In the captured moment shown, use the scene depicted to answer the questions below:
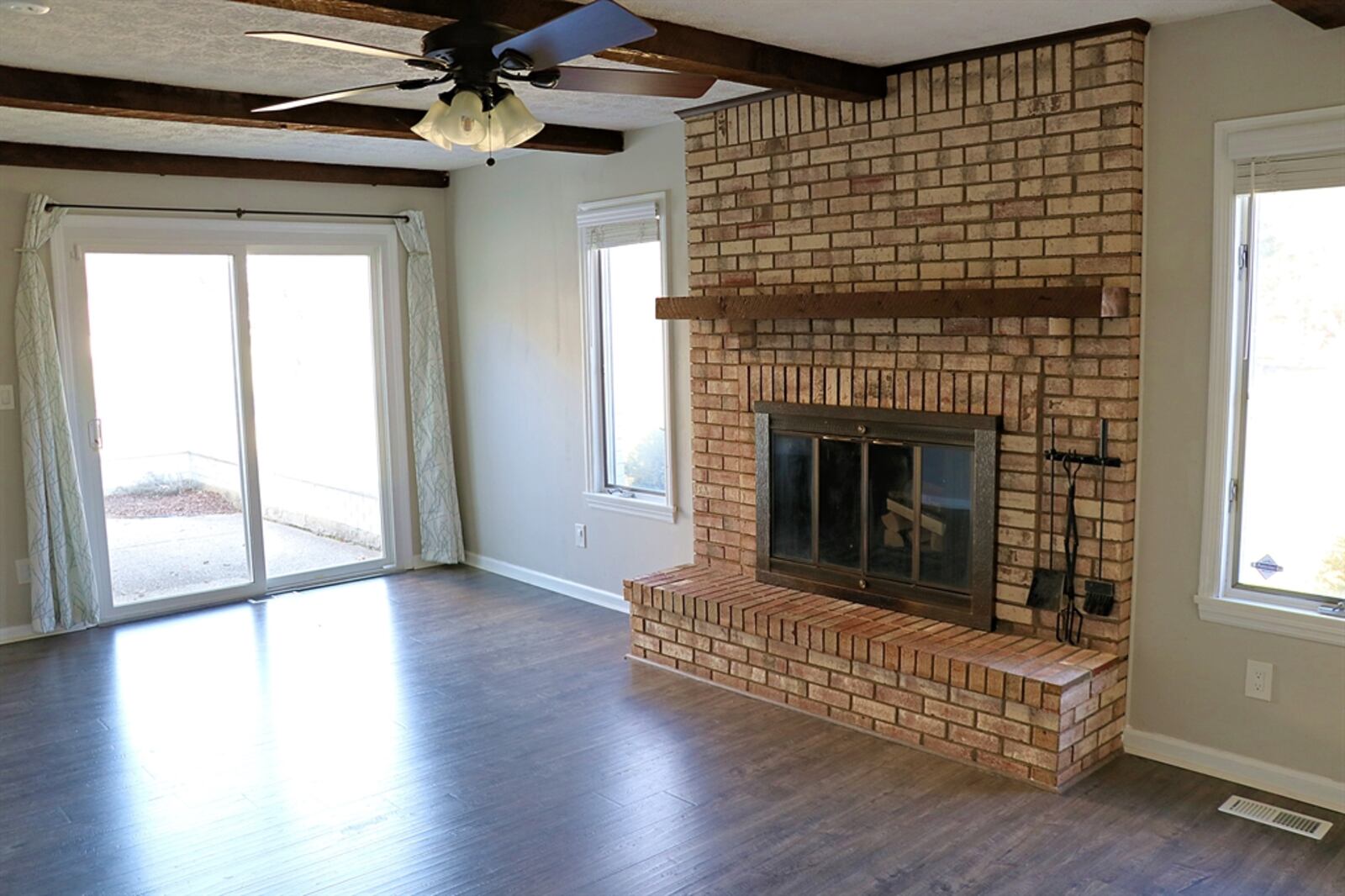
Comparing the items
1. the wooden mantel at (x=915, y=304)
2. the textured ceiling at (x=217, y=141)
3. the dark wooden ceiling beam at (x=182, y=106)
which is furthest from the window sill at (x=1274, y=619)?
the textured ceiling at (x=217, y=141)

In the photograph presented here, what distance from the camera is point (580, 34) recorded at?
2.27m

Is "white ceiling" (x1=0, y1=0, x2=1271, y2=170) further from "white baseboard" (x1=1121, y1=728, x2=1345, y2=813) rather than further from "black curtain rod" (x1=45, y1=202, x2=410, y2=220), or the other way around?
"white baseboard" (x1=1121, y1=728, x2=1345, y2=813)

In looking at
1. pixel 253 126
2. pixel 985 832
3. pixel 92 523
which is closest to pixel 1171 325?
pixel 985 832

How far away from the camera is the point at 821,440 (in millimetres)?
4422

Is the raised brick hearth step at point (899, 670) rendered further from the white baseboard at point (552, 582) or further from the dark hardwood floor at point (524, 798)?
the white baseboard at point (552, 582)

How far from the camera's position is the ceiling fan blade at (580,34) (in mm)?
2125

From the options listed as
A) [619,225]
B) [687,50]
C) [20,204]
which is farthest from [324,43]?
[20,204]

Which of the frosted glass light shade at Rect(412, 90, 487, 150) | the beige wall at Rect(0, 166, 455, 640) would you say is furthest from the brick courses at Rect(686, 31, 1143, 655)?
the beige wall at Rect(0, 166, 455, 640)

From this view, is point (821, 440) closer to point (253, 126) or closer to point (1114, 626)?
point (1114, 626)

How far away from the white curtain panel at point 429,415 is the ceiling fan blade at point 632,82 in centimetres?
372

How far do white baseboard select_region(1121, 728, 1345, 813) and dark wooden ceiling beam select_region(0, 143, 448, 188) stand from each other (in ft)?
15.9

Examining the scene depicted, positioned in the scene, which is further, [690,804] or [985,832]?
[690,804]

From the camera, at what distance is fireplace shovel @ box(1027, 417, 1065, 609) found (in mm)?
3693

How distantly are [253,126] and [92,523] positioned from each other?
2411 millimetres
